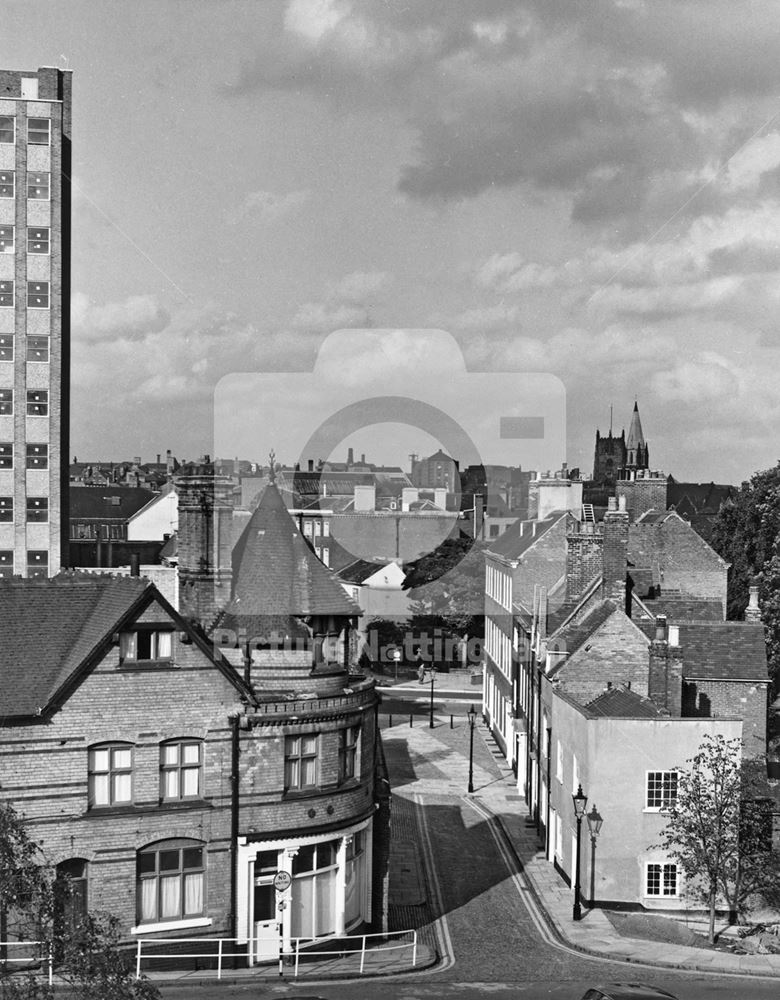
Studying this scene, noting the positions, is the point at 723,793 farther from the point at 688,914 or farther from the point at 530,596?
the point at 530,596

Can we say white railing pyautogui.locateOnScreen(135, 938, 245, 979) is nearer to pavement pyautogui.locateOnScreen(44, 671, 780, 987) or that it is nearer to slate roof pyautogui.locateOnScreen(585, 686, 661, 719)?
pavement pyautogui.locateOnScreen(44, 671, 780, 987)

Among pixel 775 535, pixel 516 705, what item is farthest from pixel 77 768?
pixel 775 535

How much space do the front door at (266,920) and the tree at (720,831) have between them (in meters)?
11.7

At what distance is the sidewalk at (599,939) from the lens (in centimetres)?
2834

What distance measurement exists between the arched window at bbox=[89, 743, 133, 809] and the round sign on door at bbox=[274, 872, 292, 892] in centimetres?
383

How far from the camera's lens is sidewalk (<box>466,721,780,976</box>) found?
28.3 meters

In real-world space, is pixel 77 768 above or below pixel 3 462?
below

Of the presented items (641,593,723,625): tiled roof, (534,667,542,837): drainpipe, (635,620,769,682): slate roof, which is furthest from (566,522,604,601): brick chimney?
(635,620,769,682): slate roof

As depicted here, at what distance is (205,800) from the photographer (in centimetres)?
2622

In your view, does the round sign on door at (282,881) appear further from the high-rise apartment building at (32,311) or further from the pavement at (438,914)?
the high-rise apartment building at (32,311)

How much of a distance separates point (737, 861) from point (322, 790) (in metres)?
12.4

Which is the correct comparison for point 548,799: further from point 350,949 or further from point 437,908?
point 350,949

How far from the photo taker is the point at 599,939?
30.2 m

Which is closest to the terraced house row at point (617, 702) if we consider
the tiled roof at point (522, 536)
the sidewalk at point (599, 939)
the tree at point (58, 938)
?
the sidewalk at point (599, 939)
